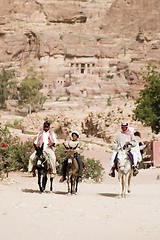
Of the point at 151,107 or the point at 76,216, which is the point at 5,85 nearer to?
the point at 151,107

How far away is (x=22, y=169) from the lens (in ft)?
64.7

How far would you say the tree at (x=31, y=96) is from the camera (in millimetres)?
60594

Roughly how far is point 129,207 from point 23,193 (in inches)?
97.6

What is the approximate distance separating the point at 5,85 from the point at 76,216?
56.5 m

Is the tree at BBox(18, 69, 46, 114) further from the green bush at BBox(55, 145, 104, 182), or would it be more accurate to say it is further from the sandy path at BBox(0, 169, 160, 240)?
the sandy path at BBox(0, 169, 160, 240)

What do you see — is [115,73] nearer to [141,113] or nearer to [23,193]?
[141,113]

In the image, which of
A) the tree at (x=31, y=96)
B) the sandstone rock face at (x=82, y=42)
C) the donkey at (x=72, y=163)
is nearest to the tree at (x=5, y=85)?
the tree at (x=31, y=96)

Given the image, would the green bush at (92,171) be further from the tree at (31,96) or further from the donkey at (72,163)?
the tree at (31,96)

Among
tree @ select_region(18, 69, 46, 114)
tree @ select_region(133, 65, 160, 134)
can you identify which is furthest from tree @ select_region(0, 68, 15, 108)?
tree @ select_region(133, 65, 160, 134)

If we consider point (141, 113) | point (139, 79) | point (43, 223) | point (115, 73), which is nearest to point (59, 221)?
point (43, 223)

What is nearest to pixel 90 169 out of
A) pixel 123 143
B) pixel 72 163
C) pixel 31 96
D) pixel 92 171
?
pixel 92 171

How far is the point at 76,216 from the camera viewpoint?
9336mm

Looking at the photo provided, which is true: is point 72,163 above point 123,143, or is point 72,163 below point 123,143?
below

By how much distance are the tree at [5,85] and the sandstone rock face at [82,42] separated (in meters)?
5.04
